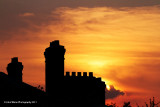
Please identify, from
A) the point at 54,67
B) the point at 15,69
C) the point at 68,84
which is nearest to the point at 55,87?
the point at 54,67

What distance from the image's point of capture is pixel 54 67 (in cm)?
2559

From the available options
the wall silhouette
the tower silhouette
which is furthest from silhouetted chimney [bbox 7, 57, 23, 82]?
the tower silhouette

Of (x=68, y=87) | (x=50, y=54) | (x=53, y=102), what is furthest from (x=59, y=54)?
(x=53, y=102)

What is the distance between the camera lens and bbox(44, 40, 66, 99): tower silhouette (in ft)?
82.5

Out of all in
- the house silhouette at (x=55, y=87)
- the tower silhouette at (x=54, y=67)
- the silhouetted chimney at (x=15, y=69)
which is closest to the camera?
the house silhouette at (x=55, y=87)

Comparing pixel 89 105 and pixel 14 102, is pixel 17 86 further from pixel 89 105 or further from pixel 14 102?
pixel 89 105

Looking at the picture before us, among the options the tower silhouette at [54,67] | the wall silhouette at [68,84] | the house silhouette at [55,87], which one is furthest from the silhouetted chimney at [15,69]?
the tower silhouette at [54,67]

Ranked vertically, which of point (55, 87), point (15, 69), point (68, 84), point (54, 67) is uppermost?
point (15, 69)

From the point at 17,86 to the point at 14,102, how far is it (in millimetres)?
685

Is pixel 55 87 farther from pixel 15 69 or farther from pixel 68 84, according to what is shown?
pixel 15 69

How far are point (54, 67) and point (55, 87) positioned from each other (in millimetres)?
1128

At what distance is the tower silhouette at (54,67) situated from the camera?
25156 millimetres

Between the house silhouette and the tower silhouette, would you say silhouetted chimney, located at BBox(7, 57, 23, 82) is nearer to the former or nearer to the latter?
the house silhouette

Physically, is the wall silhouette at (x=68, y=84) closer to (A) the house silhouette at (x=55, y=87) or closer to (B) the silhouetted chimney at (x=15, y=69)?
(A) the house silhouette at (x=55, y=87)
